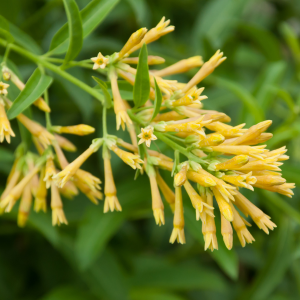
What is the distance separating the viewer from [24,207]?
1.83 meters

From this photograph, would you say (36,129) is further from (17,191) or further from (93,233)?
(93,233)

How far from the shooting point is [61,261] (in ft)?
9.82

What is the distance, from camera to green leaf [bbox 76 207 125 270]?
234 cm

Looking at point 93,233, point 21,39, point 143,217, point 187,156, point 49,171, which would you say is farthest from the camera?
point 143,217

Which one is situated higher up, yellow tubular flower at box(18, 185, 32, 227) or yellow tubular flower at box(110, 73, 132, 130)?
yellow tubular flower at box(110, 73, 132, 130)

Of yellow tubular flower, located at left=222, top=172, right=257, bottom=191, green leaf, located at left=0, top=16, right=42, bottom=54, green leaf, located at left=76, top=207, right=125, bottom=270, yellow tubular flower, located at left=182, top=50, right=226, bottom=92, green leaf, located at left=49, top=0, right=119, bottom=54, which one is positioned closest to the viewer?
yellow tubular flower, located at left=222, top=172, right=257, bottom=191

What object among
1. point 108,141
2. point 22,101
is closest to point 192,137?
point 108,141

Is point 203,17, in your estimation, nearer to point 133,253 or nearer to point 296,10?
point 296,10

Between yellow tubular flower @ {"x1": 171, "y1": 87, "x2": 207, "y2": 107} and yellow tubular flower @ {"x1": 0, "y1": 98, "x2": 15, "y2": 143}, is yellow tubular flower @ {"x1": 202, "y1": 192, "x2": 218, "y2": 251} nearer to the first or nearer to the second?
yellow tubular flower @ {"x1": 171, "y1": 87, "x2": 207, "y2": 107}

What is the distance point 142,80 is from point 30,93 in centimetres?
49

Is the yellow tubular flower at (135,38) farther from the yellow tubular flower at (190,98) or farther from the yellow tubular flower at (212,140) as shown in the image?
the yellow tubular flower at (212,140)

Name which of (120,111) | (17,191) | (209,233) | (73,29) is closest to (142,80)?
(120,111)

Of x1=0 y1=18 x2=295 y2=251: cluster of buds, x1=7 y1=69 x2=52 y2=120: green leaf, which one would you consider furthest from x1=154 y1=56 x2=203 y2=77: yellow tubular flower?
x1=7 y1=69 x2=52 y2=120: green leaf

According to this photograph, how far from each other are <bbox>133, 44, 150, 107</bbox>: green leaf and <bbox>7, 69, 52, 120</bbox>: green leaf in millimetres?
407
